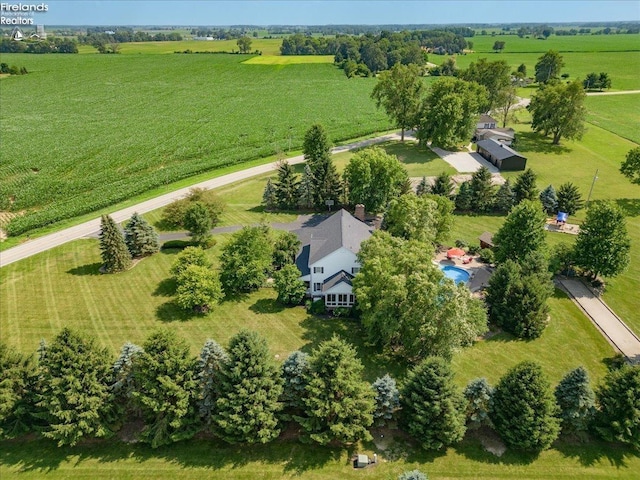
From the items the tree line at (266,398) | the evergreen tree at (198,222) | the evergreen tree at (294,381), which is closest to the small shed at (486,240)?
the tree line at (266,398)

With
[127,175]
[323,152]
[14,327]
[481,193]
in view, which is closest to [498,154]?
[481,193]

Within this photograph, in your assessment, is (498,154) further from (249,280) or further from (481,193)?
(249,280)

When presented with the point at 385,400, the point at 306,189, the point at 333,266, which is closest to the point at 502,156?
the point at 306,189

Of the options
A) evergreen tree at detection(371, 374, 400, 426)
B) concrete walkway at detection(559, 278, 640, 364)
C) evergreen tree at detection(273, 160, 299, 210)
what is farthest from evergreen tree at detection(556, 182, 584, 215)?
evergreen tree at detection(371, 374, 400, 426)

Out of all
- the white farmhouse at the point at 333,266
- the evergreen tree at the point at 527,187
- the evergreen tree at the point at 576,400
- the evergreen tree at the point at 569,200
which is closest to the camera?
the evergreen tree at the point at 576,400

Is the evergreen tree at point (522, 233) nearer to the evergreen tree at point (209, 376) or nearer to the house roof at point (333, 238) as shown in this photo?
the house roof at point (333, 238)
